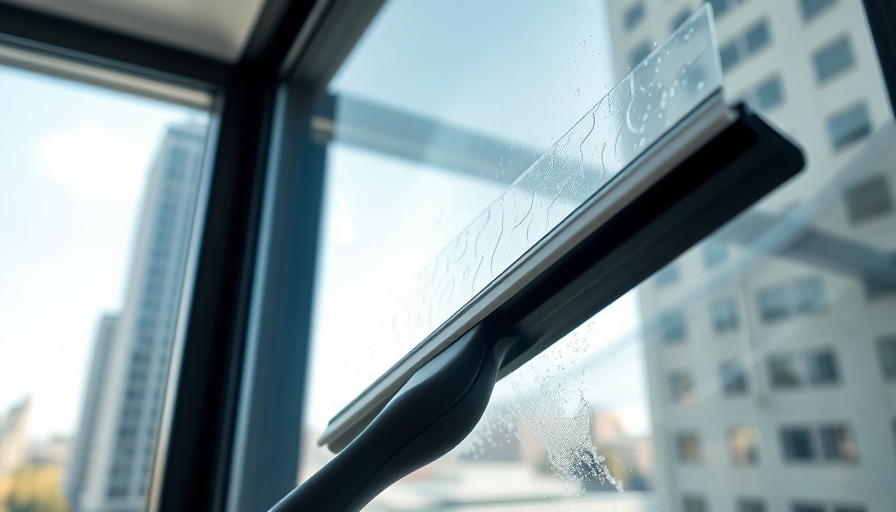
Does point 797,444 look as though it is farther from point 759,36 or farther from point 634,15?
point 634,15

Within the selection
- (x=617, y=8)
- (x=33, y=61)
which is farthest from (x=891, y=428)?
(x=33, y=61)

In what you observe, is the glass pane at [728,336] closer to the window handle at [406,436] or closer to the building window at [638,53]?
the building window at [638,53]

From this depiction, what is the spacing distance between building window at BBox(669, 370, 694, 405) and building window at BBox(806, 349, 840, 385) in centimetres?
26

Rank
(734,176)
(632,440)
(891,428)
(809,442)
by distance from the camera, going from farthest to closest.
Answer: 1. (809,442)
2. (891,428)
3. (632,440)
4. (734,176)

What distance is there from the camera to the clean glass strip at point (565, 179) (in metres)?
0.24

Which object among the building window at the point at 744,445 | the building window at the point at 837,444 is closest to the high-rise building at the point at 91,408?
the building window at the point at 837,444

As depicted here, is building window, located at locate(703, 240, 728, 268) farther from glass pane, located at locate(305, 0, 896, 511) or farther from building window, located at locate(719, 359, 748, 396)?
building window, located at locate(719, 359, 748, 396)

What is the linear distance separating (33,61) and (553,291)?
108cm

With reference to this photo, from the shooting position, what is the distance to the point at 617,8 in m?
0.48

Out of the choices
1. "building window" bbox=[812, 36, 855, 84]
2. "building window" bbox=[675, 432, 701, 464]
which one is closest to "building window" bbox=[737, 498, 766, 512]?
"building window" bbox=[675, 432, 701, 464]

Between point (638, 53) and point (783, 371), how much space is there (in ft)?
3.70

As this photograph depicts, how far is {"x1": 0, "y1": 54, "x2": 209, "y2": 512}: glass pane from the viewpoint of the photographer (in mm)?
908

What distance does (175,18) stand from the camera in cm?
102

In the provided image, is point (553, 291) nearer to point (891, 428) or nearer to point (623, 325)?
point (623, 325)
